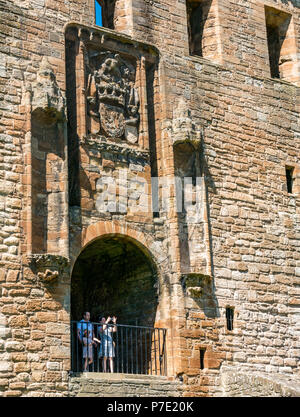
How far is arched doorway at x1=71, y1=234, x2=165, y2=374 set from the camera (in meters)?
14.1

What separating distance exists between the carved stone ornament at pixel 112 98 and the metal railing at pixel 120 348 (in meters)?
3.10

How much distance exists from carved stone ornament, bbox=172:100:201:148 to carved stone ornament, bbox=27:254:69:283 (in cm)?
327

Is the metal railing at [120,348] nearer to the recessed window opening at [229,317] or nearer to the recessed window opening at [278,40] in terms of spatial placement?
the recessed window opening at [229,317]

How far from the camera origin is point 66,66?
14.4 m

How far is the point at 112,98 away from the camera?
14.4 m

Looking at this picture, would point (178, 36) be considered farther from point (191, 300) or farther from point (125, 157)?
point (191, 300)

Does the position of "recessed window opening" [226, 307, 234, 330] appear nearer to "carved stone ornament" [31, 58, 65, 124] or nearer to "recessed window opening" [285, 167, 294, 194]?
"recessed window opening" [285, 167, 294, 194]

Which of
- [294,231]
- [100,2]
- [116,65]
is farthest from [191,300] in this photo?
[100,2]

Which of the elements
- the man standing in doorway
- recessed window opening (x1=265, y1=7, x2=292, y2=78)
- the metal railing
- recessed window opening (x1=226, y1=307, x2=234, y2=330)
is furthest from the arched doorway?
recessed window opening (x1=265, y1=7, x2=292, y2=78)

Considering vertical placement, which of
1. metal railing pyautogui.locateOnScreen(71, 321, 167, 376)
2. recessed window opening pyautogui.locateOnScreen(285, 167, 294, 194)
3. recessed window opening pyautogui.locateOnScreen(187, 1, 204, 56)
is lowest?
metal railing pyautogui.locateOnScreen(71, 321, 167, 376)

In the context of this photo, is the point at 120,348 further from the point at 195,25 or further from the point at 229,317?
the point at 195,25

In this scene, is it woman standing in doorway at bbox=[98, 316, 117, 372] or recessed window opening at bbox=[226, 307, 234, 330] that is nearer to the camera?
woman standing in doorway at bbox=[98, 316, 117, 372]

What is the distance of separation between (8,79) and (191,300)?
4.42 metres

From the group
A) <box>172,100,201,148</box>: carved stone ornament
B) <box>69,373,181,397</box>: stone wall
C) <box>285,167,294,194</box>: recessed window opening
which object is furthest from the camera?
<box>285,167,294,194</box>: recessed window opening
